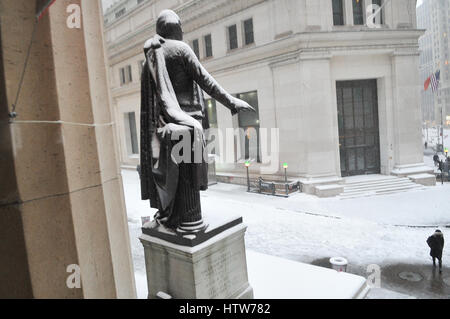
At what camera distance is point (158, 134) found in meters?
4.46

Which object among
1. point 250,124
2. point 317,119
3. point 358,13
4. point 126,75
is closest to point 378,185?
point 317,119

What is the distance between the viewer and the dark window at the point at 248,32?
20625mm

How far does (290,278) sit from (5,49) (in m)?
5.62

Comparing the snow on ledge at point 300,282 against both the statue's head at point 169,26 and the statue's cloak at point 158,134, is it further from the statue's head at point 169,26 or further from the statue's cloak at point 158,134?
the statue's head at point 169,26

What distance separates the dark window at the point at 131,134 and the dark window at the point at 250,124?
14739 millimetres

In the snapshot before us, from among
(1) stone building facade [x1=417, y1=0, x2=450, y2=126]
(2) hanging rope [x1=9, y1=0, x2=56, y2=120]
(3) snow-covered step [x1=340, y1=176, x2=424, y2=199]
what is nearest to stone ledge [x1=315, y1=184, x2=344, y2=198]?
(3) snow-covered step [x1=340, y1=176, x2=424, y2=199]

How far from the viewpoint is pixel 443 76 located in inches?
3327

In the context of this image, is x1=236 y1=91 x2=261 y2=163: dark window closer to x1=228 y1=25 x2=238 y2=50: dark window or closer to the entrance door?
x1=228 y1=25 x2=238 y2=50: dark window

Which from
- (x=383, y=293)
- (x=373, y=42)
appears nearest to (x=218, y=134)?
(x=373, y=42)

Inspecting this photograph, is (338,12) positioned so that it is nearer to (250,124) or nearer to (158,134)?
(250,124)

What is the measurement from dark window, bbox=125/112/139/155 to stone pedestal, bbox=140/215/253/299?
1154 inches

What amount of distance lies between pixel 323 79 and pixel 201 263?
16.3 m

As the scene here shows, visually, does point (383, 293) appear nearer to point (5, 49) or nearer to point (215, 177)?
point (5, 49)
